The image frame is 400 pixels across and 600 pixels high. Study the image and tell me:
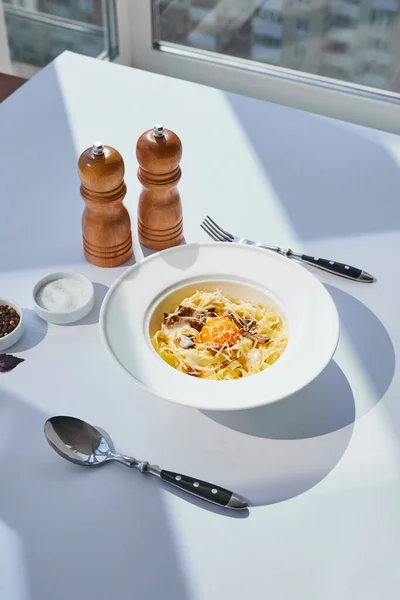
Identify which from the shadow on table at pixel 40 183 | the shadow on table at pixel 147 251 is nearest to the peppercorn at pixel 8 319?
the shadow on table at pixel 40 183

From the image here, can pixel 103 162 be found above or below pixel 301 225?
above

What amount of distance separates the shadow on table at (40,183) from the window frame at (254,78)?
27.3 inches

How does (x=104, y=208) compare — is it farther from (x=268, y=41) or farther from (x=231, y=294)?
(x=268, y=41)

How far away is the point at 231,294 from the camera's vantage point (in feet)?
3.93

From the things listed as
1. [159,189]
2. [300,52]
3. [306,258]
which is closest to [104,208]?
[159,189]

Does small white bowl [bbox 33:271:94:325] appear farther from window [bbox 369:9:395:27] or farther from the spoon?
window [bbox 369:9:395:27]

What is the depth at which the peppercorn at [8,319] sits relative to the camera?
3.70 feet

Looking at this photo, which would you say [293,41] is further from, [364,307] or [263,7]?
[364,307]

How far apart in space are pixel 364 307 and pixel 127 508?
1.76ft

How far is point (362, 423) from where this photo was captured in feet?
3.36

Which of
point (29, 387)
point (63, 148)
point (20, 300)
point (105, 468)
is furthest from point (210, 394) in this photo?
point (63, 148)

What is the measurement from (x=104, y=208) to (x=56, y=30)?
152 centimetres

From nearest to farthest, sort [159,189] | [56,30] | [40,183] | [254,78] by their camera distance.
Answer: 1. [159,189]
2. [40,183]
3. [254,78]
4. [56,30]

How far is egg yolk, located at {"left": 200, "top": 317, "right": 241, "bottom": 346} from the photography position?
1.08m
